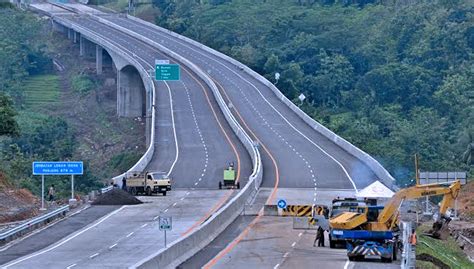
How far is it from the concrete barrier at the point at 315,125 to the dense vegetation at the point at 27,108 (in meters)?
17.6

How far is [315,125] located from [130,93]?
40679mm

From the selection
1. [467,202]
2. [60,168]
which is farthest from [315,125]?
[60,168]

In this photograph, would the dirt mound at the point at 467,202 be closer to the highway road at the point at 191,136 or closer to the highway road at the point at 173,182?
the highway road at the point at 173,182

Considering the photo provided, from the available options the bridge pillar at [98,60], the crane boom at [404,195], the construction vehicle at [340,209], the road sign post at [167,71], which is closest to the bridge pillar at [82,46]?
the bridge pillar at [98,60]

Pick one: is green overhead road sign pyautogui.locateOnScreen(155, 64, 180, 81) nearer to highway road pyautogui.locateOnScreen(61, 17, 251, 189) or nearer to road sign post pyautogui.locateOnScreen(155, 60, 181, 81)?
road sign post pyautogui.locateOnScreen(155, 60, 181, 81)

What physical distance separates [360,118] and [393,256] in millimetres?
84735

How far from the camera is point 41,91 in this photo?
5871 inches

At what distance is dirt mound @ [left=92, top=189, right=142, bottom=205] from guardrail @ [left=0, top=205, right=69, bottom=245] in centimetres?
428

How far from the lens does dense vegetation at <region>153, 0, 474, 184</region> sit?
110812 mm

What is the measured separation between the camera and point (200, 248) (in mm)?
Result: 47438

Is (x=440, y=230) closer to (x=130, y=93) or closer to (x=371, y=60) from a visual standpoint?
(x=130, y=93)

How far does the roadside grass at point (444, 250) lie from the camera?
45.9m

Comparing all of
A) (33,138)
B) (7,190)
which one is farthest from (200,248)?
(33,138)

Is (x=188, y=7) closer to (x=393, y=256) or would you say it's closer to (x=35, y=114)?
(x=35, y=114)
